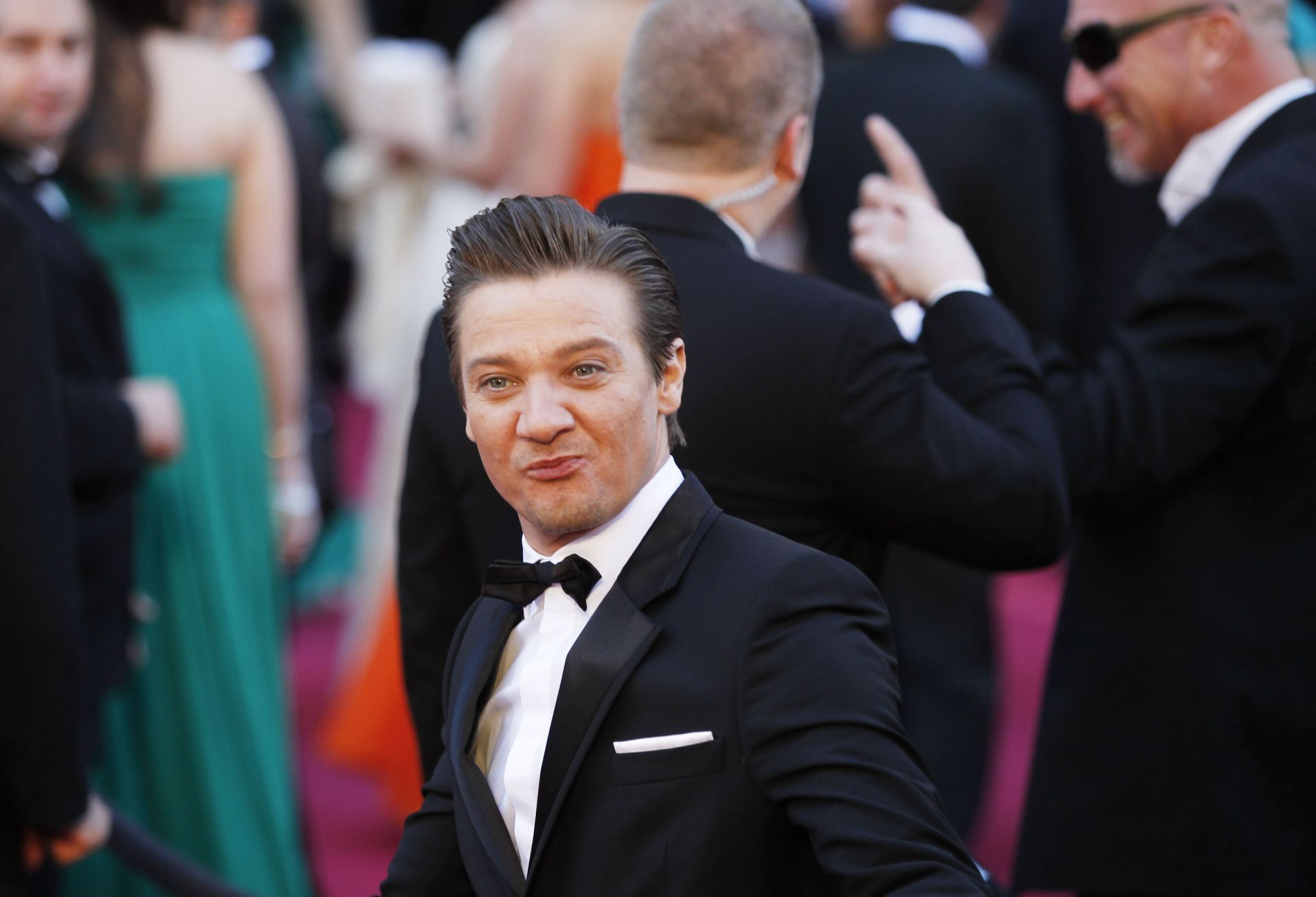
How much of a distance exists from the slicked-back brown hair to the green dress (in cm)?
236

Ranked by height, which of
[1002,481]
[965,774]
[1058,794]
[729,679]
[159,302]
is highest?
[729,679]

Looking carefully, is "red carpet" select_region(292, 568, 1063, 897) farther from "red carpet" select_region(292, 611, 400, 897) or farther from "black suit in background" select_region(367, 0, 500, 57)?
"black suit in background" select_region(367, 0, 500, 57)

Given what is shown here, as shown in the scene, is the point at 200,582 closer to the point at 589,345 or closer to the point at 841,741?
the point at 589,345

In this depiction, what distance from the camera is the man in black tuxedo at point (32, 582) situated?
2469 millimetres

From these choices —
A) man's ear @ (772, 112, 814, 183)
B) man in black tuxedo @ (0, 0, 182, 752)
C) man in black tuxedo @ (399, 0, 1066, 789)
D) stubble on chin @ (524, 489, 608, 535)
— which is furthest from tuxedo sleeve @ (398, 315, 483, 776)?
man in black tuxedo @ (0, 0, 182, 752)

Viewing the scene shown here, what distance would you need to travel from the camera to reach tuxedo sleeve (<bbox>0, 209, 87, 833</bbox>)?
2.47 metres

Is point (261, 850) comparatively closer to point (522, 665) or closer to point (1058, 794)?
point (1058, 794)

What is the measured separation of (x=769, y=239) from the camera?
485cm

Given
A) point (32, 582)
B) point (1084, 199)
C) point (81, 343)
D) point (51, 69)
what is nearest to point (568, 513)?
point (32, 582)

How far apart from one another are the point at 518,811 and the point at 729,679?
0.22m

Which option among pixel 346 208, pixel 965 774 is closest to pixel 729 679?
pixel 965 774

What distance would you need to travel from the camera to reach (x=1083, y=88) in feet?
9.16

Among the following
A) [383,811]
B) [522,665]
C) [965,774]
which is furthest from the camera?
[383,811]

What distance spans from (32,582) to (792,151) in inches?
47.3
